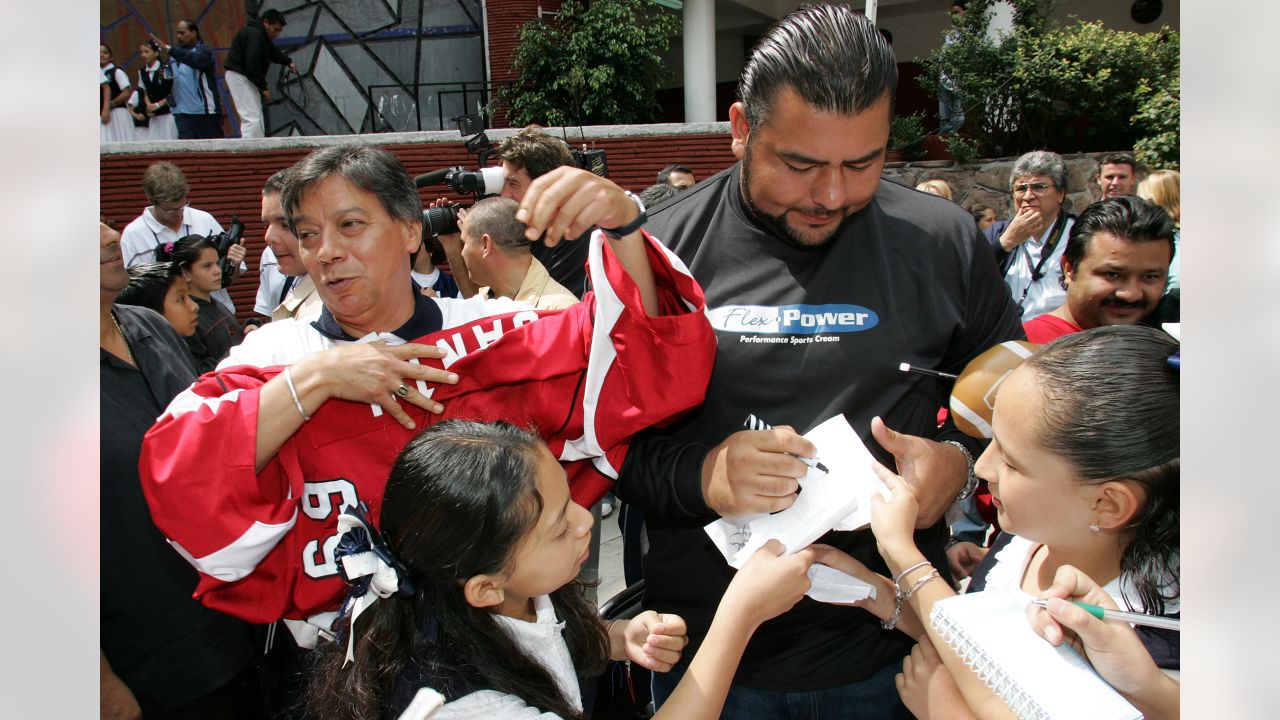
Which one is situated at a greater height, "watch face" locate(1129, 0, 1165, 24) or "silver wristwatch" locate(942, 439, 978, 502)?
"watch face" locate(1129, 0, 1165, 24)

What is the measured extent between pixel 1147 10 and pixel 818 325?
15598mm

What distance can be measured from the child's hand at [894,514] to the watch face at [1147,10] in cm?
1570

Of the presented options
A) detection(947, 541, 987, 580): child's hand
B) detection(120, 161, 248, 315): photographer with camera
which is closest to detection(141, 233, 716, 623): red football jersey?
detection(947, 541, 987, 580): child's hand

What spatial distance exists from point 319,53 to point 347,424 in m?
13.6

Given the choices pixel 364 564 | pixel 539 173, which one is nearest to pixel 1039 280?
pixel 539 173

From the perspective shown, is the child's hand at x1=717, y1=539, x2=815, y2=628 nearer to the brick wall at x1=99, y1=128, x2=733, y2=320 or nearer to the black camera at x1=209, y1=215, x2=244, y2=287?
the black camera at x1=209, y1=215, x2=244, y2=287

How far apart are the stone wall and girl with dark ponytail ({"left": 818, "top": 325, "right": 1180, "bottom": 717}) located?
9.42m

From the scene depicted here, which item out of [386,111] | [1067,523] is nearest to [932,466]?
[1067,523]

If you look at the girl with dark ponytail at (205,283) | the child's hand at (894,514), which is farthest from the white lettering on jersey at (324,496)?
the girl with dark ponytail at (205,283)

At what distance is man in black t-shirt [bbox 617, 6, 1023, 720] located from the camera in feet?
5.57

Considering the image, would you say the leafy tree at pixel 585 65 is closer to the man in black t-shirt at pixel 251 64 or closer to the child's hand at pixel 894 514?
the man in black t-shirt at pixel 251 64

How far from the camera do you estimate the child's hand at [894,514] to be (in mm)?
1580

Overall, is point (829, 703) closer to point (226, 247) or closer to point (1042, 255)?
point (1042, 255)

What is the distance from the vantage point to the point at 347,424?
1.84 meters
